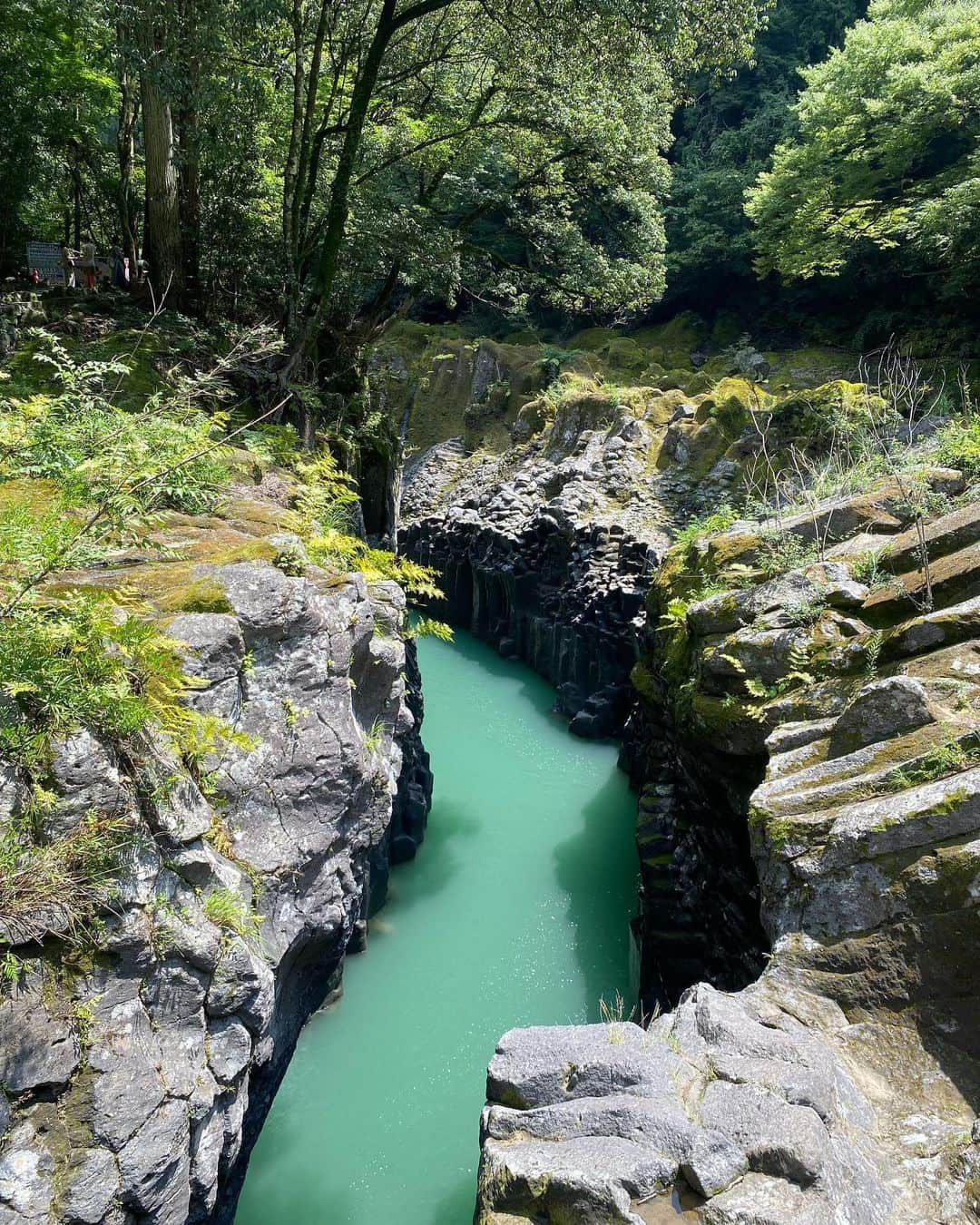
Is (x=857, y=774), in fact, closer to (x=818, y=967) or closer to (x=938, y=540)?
(x=818, y=967)

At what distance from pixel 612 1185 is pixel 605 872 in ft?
23.6

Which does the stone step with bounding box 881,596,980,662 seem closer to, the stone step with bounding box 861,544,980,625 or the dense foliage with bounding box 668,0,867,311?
the stone step with bounding box 861,544,980,625

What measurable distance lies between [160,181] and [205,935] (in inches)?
358

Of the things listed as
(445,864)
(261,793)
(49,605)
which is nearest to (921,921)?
(261,793)

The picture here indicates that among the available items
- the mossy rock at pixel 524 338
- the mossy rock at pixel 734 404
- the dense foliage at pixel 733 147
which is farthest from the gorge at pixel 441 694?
the mossy rock at pixel 524 338

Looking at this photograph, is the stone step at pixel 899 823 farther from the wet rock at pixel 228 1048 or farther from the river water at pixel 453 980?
the river water at pixel 453 980

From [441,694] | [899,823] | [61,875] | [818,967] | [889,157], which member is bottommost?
[441,694]

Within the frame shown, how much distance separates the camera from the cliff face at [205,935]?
3137 mm

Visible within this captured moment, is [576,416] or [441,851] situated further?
[576,416]

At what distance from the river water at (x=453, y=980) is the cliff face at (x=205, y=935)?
120cm

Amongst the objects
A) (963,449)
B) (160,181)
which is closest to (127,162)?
(160,181)

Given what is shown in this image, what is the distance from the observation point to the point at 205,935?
12.6 ft

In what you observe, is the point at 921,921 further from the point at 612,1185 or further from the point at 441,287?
the point at 441,287

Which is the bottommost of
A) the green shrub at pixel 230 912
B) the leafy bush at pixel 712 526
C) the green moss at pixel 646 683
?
the green moss at pixel 646 683
